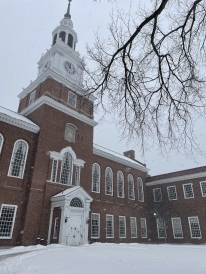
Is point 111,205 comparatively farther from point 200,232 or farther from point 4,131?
point 4,131

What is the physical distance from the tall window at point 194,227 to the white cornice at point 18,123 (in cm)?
2090

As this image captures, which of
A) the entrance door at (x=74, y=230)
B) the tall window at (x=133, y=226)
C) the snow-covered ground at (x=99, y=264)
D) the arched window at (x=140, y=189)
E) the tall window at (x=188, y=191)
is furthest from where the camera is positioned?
the arched window at (x=140, y=189)

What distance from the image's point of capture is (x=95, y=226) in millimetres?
21359

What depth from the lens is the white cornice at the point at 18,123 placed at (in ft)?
55.6

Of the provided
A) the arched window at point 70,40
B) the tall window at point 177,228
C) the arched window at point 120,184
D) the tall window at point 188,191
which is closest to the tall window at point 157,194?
the tall window at point 177,228

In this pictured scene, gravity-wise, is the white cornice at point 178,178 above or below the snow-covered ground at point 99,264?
above

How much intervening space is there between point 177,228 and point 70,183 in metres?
15.7

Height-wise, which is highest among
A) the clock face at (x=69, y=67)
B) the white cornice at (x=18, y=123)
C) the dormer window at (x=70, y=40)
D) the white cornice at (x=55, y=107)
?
the dormer window at (x=70, y=40)

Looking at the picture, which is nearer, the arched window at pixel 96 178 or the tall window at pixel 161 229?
the arched window at pixel 96 178

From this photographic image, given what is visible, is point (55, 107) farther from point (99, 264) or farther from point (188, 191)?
point (188, 191)

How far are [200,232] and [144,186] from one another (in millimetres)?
9114

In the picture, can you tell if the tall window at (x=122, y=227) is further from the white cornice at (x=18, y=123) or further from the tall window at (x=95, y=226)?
the white cornice at (x=18, y=123)

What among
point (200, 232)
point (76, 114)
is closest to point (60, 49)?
point (76, 114)

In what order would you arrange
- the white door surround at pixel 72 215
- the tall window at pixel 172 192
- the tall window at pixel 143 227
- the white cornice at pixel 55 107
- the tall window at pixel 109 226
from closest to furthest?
the white door surround at pixel 72 215 < the white cornice at pixel 55 107 < the tall window at pixel 109 226 < the tall window at pixel 143 227 < the tall window at pixel 172 192
